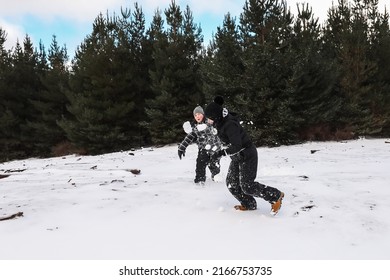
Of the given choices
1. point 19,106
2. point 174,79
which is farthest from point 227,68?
point 19,106

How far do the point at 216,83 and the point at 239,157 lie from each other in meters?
13.8

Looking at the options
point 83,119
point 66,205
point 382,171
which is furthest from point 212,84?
point 66,205

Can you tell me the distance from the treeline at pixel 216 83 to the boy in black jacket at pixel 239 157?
37.9 feet

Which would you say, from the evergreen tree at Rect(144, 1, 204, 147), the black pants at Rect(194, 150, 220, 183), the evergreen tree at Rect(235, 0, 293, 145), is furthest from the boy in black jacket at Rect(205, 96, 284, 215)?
the evergreen tree at Rect(144, 1, 204, 147)

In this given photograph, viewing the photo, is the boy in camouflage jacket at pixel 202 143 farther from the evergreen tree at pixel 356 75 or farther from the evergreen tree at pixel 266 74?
the evergreen tree at pixel 356 75

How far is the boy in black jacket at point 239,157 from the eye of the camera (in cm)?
514

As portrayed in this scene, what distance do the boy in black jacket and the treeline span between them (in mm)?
11550

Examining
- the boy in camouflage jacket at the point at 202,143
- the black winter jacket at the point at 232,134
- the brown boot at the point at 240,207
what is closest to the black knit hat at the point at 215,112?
the black winter jacket at the point at 232,134

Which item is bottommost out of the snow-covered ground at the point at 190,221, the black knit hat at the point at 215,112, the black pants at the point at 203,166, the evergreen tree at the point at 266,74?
the snow-covered ground at the point at 190,221

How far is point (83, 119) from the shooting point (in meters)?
21.0

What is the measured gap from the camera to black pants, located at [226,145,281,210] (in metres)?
5.19

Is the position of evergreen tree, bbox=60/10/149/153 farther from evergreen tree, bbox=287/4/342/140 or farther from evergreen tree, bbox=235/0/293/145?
evergreen tree, bbox=287/4/342/140
